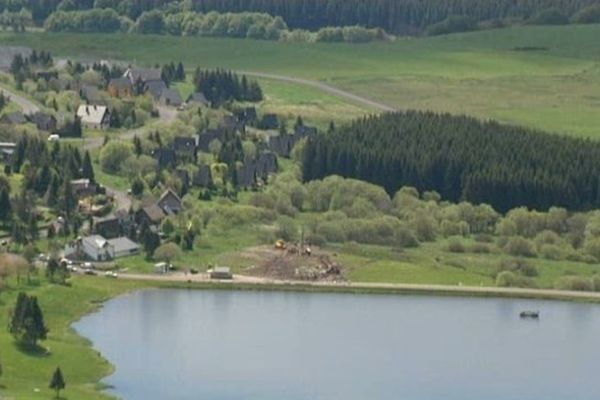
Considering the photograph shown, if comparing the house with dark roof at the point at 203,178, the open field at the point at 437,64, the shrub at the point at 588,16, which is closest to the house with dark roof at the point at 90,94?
the open field at the point at 437,64

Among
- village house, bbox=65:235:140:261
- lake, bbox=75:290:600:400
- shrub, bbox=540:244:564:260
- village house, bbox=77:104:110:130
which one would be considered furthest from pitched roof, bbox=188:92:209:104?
lake, bbox=75:290:600:400

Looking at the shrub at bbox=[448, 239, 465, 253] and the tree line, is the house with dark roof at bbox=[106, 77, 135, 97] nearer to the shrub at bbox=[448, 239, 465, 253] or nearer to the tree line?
the tree line

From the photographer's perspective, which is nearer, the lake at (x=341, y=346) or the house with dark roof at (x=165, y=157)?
the lake at (x=341, y=346)

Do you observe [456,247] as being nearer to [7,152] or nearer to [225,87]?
[7,152]

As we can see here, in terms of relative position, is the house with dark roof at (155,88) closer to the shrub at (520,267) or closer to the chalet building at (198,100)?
the chalet building at (198,100)

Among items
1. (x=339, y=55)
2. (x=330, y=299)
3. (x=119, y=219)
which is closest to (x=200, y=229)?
(x=119, y=219)

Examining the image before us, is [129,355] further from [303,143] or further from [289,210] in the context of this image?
[303,143]
